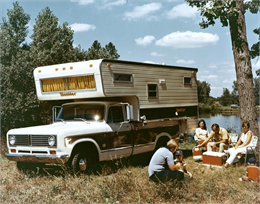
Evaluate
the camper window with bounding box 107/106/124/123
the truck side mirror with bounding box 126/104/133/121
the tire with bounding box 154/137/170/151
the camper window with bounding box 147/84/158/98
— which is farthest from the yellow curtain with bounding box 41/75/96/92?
the tire with bounding box 154/137/170/151

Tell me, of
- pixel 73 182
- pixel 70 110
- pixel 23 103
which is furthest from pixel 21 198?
pixel 23 103

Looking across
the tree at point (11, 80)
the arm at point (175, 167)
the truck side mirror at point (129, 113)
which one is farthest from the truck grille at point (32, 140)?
the tree at point (11, 80)

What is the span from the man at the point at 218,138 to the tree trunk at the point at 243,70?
0.65 metres

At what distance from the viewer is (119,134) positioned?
7977mm

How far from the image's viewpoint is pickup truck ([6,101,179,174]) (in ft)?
22.1

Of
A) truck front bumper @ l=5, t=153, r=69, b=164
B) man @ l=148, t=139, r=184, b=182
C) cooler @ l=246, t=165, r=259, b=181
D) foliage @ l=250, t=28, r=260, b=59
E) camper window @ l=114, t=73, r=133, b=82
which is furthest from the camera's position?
foliage @ l=250, t=28, r=260, b=59

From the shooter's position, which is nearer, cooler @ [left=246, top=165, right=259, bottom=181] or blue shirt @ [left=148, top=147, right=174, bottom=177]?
blue shirt @ [left=148, top=147, right=174, bottom=177]

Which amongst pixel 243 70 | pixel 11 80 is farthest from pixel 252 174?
pixel 11 80

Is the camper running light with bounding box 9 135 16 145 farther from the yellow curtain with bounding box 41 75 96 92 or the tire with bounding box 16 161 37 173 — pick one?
the yellow curtain with bounding box 41 75 96 92

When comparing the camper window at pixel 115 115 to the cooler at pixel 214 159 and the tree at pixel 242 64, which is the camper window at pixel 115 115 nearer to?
the cooler at pixel 214 159

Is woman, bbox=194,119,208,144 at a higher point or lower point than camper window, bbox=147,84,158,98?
lower

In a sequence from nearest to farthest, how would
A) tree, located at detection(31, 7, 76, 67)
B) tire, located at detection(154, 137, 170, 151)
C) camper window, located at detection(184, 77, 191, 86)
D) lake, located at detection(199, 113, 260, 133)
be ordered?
tire, located at detection(154, 137, 170, 151), camper window, located at detection(184, 77, 191, 86), lake, located at detection(199, 113, 260, 133), tree, located at detection(31, 7, 76, 67)

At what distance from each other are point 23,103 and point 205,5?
14036 millimetres

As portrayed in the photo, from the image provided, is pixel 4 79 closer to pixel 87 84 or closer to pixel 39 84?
pixel 39 84
